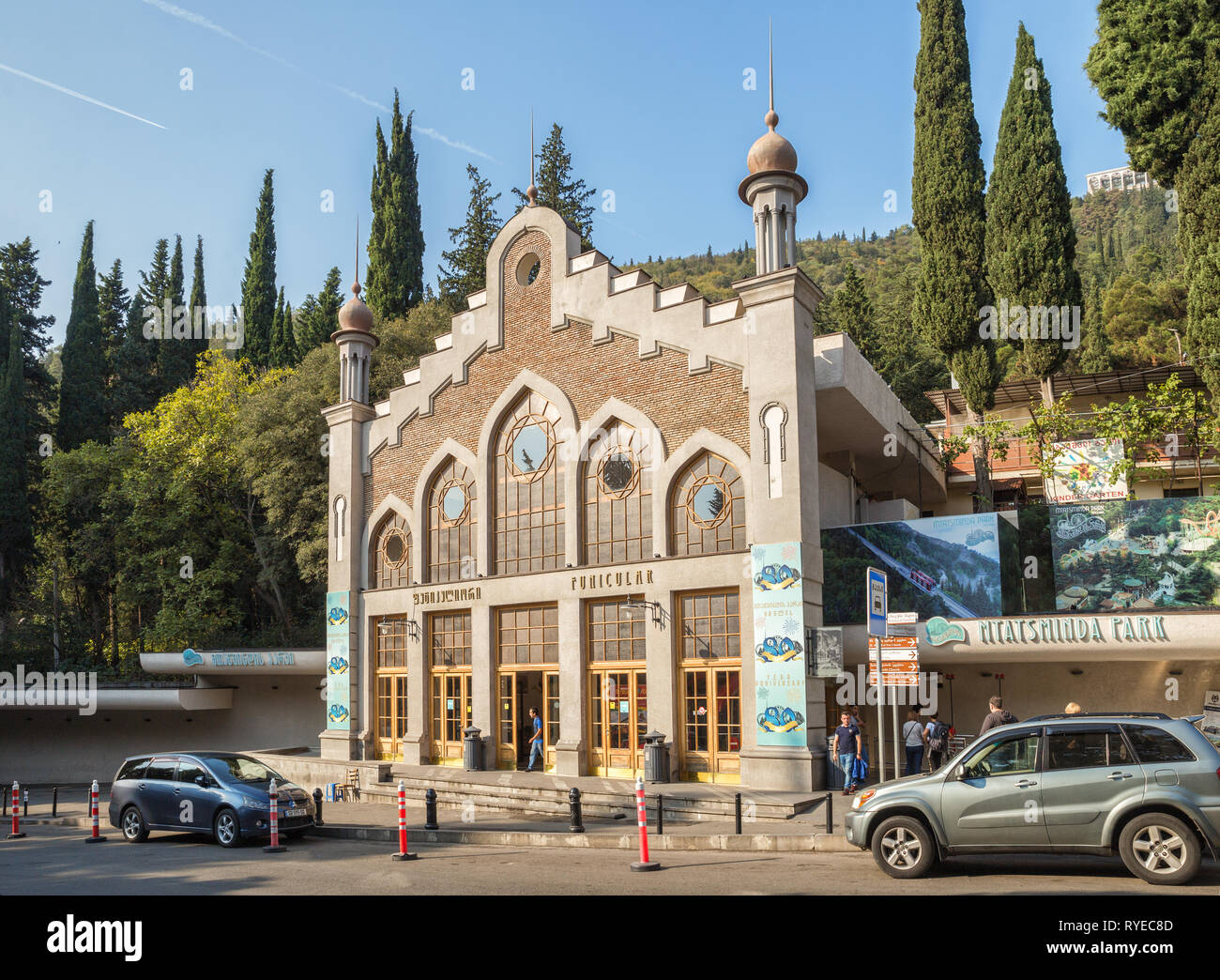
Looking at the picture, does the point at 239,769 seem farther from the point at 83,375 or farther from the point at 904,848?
the point at 83,375

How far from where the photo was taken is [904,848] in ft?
34.7

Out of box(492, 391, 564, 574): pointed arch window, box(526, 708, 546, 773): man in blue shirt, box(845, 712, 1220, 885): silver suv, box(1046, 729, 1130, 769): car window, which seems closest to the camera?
box(845, 712, 1220, 885): silver suv

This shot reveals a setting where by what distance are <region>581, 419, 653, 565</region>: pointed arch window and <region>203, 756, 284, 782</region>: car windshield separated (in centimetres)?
867

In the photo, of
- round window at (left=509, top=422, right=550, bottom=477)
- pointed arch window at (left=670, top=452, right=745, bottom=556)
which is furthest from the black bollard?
round window at (left=509, top=422, right=550, bottom=477)

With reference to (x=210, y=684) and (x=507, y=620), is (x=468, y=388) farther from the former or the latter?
(x=210, y=684)

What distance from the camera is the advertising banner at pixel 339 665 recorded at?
2658 centimetres

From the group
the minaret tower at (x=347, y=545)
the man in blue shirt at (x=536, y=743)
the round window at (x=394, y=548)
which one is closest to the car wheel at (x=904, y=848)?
the man in blue shirt at (x=536, y=743)

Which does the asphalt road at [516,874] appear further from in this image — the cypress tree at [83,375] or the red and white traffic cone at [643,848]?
the cypress tree at [83,375]

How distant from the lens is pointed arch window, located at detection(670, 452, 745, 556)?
20.1m

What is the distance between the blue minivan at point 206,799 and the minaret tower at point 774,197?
13.6 meters

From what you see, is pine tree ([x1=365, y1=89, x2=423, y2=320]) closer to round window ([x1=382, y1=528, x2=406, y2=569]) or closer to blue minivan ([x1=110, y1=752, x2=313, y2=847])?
round window ([x1=382, y1=528, x2=406, y2=569])

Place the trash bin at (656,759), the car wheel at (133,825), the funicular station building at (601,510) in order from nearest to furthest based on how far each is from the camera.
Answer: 1. the car wheel at (133,825)
2. the funicular station building at (601,510)
3. the trash bin at (656,759)
